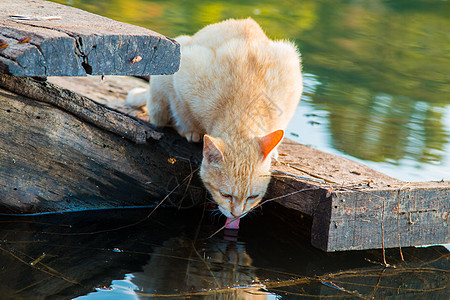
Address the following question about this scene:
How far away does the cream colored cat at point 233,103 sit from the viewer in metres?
3.31

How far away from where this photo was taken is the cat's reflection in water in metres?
2.74

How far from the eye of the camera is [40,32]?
2586 mm

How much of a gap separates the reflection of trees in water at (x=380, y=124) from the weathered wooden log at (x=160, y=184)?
4.74 feet

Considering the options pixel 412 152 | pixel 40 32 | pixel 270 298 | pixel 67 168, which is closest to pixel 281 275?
pixel 270 298

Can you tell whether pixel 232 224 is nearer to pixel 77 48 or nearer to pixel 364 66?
pixel 77 48

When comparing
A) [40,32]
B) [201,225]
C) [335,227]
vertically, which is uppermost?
[40,32]

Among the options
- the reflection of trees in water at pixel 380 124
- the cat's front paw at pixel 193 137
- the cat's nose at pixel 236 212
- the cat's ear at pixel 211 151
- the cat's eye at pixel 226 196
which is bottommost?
the reflection of trees in water at pixel 380 124

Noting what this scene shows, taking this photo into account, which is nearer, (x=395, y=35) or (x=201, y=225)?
(x=201, y=225)

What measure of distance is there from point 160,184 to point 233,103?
0.79m

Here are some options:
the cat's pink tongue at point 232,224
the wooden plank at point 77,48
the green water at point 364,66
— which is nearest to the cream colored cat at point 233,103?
the cat's pink tongue at point 232,224

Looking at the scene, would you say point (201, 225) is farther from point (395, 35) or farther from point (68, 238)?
point (395, 35)

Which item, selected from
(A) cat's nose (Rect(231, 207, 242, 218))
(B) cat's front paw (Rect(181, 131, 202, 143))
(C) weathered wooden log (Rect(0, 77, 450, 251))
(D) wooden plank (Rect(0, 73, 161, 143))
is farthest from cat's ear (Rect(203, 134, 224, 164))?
(B) cat's front paw (Rect(181, 131, 202, 143))

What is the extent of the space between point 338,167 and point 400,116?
8.84 feet

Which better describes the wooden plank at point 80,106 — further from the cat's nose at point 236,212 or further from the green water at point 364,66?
the green water at point 364,66
